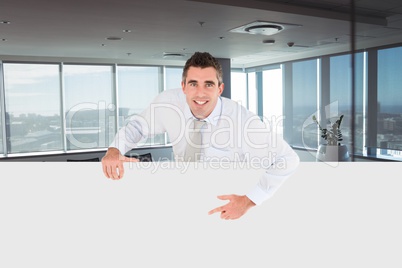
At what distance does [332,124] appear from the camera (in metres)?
7.20

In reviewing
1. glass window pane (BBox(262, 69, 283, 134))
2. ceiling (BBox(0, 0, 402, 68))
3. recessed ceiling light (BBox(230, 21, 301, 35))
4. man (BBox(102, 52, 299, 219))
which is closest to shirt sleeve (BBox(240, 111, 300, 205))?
man (BBox(102, 52, 299, 219))

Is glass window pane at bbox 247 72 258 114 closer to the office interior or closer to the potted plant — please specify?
the office interior

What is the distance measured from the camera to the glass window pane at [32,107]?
7211 millimetres

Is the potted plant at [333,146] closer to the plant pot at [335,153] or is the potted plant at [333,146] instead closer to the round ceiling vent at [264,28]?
the plant pot at [335,153]

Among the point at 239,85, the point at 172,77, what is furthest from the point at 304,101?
the point at 172,77

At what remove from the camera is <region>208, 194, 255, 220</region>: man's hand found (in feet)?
2.29

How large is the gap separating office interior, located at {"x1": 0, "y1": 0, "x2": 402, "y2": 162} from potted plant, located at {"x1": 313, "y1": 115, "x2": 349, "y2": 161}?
21cm

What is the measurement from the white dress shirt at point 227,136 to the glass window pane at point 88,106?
6.73 meters

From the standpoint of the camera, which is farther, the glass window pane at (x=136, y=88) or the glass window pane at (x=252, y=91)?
the glass window pane at (x=252, y=91)

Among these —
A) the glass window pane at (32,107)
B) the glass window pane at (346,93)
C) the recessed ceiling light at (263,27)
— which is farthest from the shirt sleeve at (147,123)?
the glass window pane at (32,107)

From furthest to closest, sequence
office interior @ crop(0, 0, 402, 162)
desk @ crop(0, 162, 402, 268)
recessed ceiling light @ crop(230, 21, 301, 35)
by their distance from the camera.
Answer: recessed ceiling light @ crop(230, 21, 301, 35) < office interior @ crop(0, 0, 402, 162) < desk @ crop(0, 162, 402, 268)

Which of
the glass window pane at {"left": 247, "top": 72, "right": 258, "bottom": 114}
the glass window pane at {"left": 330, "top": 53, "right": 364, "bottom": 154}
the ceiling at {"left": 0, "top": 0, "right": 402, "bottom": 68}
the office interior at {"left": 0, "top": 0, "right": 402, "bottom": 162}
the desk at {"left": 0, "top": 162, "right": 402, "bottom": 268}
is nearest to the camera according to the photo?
the desk at {"left": 0, "top": 162, "right": 402, "bottom": 268}

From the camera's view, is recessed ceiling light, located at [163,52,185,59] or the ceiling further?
recessed ceiling light, located at [163,52,185,59]

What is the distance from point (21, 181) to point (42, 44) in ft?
19.3
